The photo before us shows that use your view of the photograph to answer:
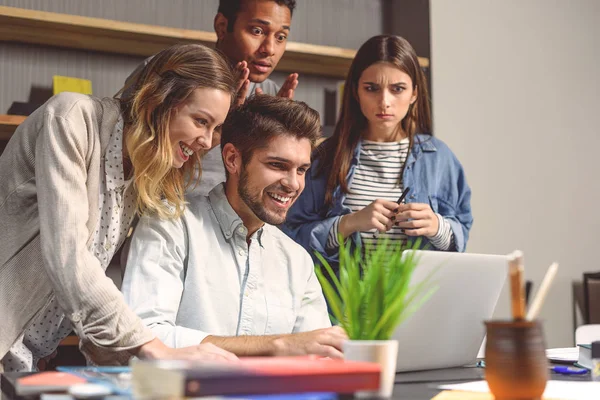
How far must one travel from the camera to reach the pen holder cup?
89 cm

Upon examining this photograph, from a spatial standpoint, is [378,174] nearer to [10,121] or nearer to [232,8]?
[232,8]

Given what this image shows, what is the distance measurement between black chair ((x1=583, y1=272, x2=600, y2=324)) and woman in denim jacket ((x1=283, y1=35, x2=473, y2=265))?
4.75 feet

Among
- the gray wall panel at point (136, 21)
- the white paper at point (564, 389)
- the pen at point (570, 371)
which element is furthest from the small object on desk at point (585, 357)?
the gray wall panel at point (136, 21)

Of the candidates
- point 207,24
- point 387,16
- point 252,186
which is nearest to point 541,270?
point 387,16

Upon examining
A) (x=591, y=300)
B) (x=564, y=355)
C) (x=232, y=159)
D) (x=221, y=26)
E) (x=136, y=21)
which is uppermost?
(x=136, y=21)

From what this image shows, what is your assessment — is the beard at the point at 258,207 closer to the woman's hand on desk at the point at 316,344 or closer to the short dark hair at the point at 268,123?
the short dark hair at the point at 268,123

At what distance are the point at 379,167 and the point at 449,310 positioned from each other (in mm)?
1064

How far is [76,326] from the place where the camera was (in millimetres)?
1373

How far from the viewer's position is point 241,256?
1.76 m

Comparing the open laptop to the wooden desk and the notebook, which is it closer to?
the wooden desk

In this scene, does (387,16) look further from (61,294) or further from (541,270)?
(61,294)

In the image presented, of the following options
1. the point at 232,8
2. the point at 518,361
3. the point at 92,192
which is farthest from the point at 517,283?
the point at 232,8

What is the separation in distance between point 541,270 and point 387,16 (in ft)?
4.85

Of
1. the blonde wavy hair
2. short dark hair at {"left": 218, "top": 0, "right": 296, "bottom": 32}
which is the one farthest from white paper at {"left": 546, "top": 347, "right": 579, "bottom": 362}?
short dark hair at {"left": 218, "top": 0, "right": 296, "bottom": 32}
